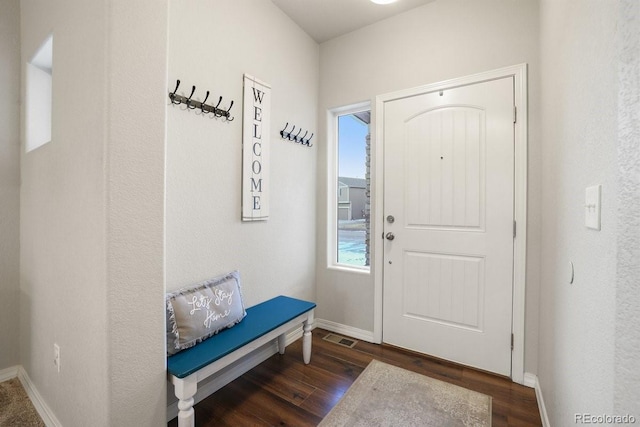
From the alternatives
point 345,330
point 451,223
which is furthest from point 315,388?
point 451,223

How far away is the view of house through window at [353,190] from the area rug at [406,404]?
3.40ft

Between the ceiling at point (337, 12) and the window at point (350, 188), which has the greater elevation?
the ceiling at point (337, 12)

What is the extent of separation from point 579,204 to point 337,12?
7.75 ft

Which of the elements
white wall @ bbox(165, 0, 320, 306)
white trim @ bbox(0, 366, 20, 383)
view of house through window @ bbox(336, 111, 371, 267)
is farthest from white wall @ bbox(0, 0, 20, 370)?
view of house through window @ bbox(336, 111, 371, 267)

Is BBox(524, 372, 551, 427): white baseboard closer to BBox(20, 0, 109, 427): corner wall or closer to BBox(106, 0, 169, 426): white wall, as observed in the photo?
BBox(106, 0, 169, 426): white wall

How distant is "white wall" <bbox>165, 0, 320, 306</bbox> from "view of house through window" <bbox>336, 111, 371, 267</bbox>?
291 millimetres

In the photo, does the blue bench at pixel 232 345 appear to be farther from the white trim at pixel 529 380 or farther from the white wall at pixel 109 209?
Result: the white trim at pixel 529 380

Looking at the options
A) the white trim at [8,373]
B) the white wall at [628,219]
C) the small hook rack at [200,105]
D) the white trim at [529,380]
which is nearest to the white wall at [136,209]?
the small hook rack at [200,105]

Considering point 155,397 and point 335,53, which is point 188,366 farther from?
point 335,53

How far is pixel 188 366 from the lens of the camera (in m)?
1.35

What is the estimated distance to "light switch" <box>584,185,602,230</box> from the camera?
0.81 metres

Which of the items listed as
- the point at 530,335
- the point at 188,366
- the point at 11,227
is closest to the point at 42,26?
the point at 11,227

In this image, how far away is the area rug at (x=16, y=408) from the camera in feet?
5.07

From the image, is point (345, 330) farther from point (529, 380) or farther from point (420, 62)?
point (420, 62)
